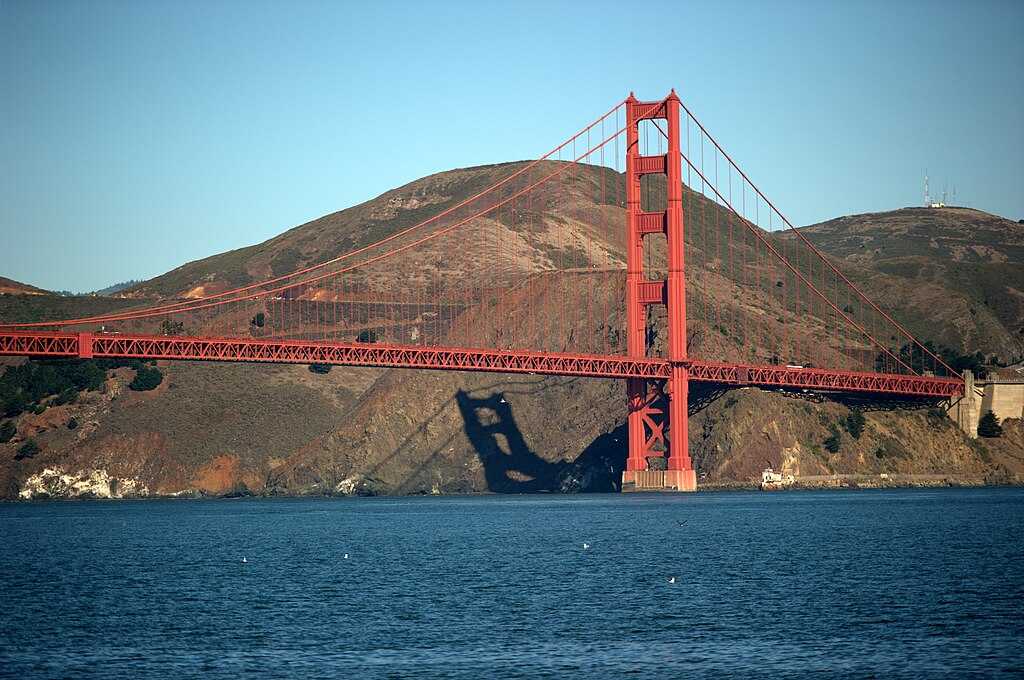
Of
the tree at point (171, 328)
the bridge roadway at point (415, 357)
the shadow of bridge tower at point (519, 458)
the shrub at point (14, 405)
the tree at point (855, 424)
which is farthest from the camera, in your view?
the tree at point (171, 328)

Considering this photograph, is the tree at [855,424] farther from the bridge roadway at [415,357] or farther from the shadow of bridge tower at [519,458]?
the shadow of bridge tower at [519,458]

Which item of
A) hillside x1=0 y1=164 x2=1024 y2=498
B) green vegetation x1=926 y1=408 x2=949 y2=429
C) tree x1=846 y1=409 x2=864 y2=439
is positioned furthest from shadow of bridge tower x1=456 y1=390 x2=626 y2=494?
green vegetation x1=926 y1=408 x2=949 y2=429

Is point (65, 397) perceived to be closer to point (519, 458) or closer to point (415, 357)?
point (519, 458)

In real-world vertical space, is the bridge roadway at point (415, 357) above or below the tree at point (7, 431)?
above

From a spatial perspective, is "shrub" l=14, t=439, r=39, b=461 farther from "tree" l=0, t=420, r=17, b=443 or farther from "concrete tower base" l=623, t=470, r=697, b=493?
"concrete tower base" l=623, t=470, r=697, b=493

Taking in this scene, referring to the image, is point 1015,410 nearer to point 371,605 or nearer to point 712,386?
point 712,386

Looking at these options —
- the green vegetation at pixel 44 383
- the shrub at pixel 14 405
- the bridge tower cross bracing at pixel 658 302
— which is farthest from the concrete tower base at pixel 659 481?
the shrub at pixel 14 405
